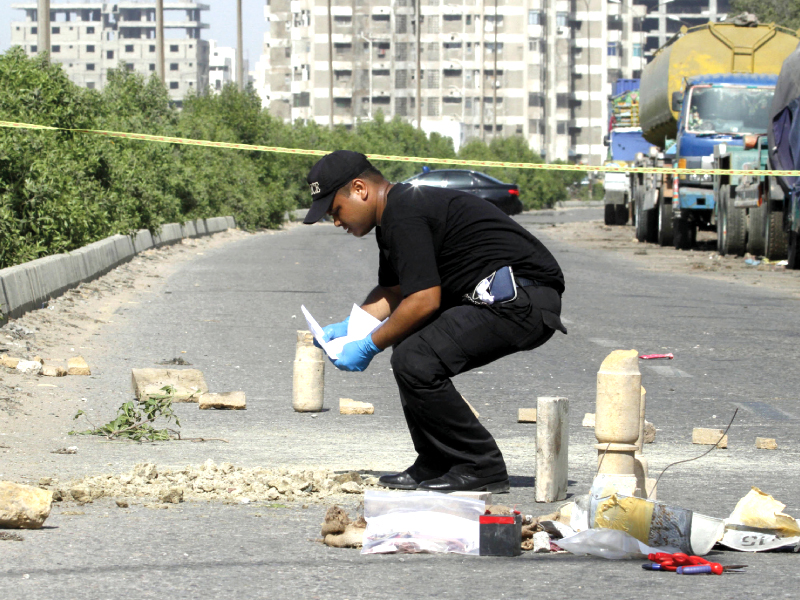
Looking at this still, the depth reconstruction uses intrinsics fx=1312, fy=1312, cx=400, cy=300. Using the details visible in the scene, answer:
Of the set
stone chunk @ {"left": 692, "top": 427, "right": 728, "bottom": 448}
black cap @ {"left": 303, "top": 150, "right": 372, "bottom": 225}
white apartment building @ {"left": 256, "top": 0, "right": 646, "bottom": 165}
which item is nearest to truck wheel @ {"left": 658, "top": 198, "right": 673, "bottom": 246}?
stone chunk @ {"left": 692, "top": 427, "right": 728, "bottom": 448}

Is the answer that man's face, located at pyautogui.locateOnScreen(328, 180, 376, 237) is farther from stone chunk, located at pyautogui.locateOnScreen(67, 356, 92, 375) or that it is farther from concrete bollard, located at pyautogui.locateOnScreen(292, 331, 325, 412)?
stone chunk, located at pyautogui.locateOnScreen(67, 356, 92, 375)

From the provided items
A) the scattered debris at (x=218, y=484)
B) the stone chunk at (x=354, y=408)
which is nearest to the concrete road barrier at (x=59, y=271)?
the stone chunk at (x=354, y=408)

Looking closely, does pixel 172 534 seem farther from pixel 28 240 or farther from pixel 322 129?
pixel 322 129

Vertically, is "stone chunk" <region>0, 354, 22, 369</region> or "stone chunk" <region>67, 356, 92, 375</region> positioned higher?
"stone chunk" <region>0, 354, 22, 369</region>

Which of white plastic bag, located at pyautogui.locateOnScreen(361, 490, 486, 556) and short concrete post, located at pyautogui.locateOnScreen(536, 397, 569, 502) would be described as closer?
white plastic bag, located at pyautogui.locateOnScreen(361, 490, 486, 556)

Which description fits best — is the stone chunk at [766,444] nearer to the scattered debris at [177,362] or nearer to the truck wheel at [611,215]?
the scattered debris at [177,362]

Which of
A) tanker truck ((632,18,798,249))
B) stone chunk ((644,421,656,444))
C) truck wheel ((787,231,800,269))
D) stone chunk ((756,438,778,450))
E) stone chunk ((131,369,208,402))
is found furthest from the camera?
tanker truck ((632,18,798,249))

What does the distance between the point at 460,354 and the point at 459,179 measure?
28864 millimetres

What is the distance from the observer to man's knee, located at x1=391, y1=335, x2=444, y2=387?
5.07 m

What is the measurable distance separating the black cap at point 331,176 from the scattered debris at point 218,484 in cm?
106

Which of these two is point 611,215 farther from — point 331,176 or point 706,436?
point 331,176

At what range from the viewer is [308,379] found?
763cm

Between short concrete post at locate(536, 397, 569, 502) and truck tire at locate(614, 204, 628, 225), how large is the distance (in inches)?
1374

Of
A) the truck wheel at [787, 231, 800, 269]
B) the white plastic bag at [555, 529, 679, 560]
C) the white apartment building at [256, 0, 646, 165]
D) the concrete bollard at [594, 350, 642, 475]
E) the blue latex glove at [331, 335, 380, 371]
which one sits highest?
the white apartment building at [256, 0, 646, 165]
